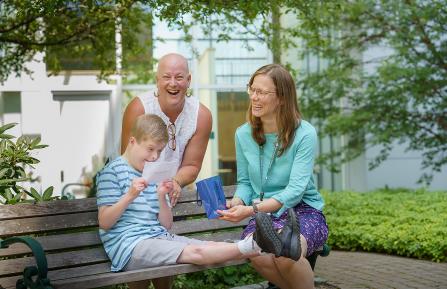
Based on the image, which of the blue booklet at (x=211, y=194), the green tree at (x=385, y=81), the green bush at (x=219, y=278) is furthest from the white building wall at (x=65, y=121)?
the blue booklet at (x=211, y=194)

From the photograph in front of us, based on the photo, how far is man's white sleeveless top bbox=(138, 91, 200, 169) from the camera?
4.93 meters

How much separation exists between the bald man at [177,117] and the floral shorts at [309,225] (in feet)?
1.80

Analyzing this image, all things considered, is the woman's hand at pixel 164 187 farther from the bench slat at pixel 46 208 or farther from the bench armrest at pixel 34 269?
the bench armrest at pixel 34 269

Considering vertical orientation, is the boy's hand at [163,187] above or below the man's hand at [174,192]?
above

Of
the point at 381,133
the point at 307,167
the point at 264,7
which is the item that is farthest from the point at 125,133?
the point at 381,133

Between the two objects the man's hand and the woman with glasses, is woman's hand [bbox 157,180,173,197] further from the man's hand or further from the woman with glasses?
the woman with glasses

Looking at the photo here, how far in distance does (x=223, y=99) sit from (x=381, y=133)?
133 inches

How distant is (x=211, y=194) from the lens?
14.2 feet

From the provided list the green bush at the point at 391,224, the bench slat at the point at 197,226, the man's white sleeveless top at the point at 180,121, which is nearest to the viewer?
the man's white sleeveless top at the point at 180,121

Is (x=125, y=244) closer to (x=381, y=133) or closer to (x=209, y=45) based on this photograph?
(x=381, y=133)

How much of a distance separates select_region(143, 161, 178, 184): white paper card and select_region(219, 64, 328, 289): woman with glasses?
403 mm

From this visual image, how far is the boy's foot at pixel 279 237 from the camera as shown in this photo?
407 centimetres

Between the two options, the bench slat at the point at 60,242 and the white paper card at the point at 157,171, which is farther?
the bench slat at the point at 60,242

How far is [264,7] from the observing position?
250 inches
